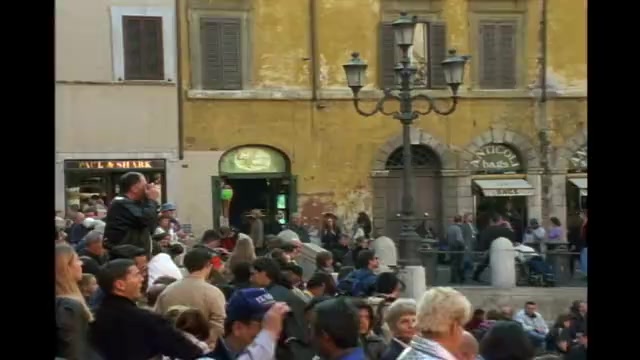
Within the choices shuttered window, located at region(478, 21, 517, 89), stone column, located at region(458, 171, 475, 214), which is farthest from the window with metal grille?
shuttered window, located at region(478, 21, 517, 89)


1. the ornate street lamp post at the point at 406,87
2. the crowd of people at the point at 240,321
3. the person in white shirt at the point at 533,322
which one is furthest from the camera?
the ornate street lamp post at the point at 406,87

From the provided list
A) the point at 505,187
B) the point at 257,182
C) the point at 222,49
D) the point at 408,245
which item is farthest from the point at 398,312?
the point at 505,187

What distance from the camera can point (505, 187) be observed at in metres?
17.6

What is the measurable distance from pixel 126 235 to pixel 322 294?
3.96ft

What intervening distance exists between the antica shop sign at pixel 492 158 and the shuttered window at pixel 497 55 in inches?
47.1

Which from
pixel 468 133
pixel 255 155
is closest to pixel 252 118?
pixel 255 155

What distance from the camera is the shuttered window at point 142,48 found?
16328 millimetres

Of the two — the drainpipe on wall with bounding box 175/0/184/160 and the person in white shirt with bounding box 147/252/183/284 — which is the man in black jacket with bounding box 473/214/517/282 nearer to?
the drainpipe on wall with bounding box 175/0/184/160

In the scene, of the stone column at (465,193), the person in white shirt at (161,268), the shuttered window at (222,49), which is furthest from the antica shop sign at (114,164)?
the person in white shirt at (161,268)

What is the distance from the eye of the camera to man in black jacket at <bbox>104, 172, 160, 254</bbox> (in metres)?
5.21

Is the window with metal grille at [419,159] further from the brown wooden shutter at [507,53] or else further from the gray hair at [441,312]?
the gray hair at [441,312]

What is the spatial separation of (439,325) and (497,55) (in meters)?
16.0

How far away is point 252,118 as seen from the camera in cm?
1717

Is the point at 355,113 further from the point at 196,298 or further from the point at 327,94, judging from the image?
the point at 196,298
